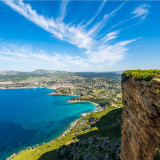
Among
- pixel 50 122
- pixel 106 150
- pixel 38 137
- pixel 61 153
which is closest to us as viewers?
pixel 106 150

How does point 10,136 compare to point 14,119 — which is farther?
point 14,119

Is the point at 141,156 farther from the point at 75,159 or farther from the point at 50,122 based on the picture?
the point at 50,122

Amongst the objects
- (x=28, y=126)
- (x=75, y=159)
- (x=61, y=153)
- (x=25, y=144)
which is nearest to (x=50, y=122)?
(x=28, y=126)

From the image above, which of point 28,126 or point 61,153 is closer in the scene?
point 61,153

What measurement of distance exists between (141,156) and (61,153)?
32.9 meters

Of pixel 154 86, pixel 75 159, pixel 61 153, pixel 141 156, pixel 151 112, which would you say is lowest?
pixel 61 153

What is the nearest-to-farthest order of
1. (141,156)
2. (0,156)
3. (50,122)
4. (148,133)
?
(148,133) < (141,156) < (0,156) < (50,122)

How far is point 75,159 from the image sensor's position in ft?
96.0

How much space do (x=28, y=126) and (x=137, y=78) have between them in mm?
82973

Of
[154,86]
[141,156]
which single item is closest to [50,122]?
[141,156]

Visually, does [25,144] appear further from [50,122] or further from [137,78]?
[137,78]

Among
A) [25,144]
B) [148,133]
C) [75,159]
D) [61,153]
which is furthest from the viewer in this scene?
[25,144]

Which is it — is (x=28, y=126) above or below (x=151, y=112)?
below

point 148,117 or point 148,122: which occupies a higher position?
point 148,117
